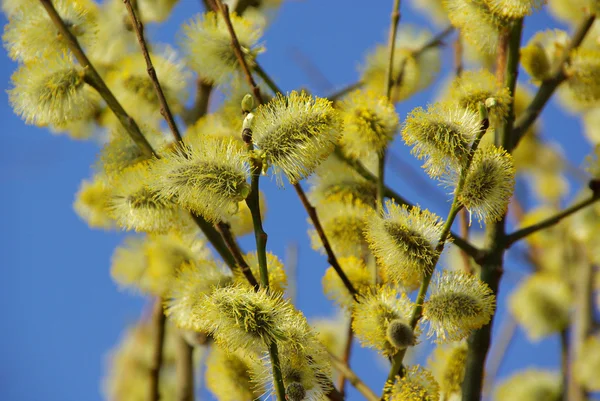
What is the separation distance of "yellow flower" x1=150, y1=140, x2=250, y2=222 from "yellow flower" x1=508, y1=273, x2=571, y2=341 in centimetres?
174

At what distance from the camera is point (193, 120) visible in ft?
6.46

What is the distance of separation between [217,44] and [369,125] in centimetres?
35

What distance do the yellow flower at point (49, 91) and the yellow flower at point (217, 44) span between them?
0.24m

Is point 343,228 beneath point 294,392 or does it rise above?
above

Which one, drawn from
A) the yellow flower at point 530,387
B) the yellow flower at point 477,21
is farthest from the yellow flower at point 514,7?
the yellow flower at point 530,387

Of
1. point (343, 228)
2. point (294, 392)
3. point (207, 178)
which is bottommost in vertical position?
point (294, 392)

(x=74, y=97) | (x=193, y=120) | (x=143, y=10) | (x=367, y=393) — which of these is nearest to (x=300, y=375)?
(x=367, y=393)

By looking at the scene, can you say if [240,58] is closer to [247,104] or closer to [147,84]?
[247,104]

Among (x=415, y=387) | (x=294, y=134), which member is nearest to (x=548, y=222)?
(x=415, y=387)

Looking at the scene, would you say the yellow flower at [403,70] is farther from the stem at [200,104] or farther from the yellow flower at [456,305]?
the yellow flower at [456,305]

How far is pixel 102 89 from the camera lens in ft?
4.35

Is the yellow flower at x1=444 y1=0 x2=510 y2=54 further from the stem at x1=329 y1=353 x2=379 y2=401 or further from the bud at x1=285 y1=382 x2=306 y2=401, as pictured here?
the bud at x1=285 y1=382 x2=306 y2=401

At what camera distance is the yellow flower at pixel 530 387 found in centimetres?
255

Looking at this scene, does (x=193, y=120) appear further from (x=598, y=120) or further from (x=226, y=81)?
(x=598, y=120)
